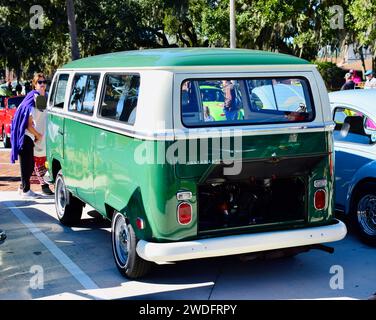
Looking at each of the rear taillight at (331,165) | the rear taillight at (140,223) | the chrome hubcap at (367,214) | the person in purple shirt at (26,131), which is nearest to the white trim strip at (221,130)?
the rear taillight at (331,165)

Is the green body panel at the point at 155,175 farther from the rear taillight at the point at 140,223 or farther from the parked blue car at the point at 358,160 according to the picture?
the parked blue car at the point at 358,160

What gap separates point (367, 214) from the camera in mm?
6504

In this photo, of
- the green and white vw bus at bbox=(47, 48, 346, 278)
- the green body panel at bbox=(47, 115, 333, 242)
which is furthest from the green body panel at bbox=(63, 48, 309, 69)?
the green body panel at bbox=(47, 115, 333, 242)

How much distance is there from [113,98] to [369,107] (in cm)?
297

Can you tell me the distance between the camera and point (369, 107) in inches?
261

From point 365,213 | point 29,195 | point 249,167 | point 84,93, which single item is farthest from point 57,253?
point 365,213

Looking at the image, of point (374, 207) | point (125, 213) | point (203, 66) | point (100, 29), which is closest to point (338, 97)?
point (374, 207)

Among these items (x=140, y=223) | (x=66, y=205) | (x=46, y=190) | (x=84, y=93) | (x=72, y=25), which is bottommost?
(x=46, y=190)

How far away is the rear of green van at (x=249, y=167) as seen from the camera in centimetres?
478

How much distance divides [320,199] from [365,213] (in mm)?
1446

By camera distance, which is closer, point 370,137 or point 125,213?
point 125,213

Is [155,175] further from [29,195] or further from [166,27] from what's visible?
[166,27]

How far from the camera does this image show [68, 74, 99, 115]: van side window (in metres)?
6.20
